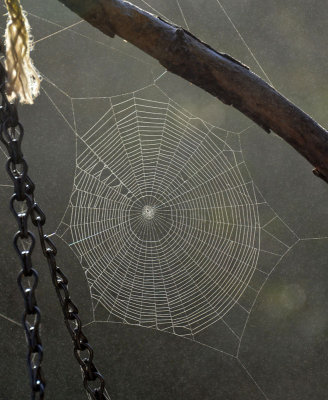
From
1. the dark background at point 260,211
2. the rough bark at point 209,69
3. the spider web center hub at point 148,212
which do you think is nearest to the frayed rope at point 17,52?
the rough bark at point 209,69

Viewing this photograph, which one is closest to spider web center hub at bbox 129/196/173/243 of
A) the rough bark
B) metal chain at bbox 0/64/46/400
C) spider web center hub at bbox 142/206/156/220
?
spider web center hub at bbox 142/206/156/220

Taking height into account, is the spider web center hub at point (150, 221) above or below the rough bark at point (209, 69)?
below

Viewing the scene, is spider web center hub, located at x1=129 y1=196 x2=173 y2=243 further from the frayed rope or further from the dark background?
the frayed rope

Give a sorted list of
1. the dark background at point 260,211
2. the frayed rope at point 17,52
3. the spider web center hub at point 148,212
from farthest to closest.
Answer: the dark background at point 260,211
the spider web center hub at point 148,212
the frayed rope at point 17,52

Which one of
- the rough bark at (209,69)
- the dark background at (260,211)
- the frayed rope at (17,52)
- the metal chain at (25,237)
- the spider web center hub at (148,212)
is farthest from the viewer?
the dark background at (260,211)

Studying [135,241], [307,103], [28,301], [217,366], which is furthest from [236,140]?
[28,301]

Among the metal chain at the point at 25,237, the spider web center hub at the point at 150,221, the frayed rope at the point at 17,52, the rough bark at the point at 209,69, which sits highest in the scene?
the rough bark at the point at 209,69

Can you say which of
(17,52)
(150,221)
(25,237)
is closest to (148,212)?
(150,221)

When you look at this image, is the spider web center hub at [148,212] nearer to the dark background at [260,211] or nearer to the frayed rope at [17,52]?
the dark background at [260,211]
